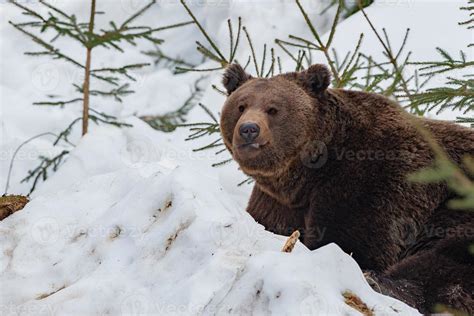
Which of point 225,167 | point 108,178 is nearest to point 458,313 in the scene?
point 108,178

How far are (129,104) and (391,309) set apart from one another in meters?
9.14

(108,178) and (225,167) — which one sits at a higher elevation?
(108,178)

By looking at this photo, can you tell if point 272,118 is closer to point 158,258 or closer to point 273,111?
point 273,111

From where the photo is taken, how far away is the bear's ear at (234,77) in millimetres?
5621

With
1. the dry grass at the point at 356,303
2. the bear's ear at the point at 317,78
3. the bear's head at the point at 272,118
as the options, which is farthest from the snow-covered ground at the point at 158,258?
the bear's ear at the point at 317,78

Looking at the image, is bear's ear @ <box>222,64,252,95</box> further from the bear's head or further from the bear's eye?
the bear's eye

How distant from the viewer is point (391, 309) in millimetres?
3385

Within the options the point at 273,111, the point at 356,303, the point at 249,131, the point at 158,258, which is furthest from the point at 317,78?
the point at 356,303

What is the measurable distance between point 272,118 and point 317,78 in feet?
1.74

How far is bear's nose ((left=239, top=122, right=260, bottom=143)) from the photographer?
493cm

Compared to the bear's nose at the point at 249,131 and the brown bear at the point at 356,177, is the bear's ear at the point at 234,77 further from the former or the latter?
the bear's nose at the point at 249,131

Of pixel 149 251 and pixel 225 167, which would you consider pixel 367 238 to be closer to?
pixel 149 251

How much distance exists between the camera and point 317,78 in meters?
5.42

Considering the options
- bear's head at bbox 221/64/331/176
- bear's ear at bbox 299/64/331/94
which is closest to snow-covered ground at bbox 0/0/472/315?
bear's head at bbox 221/64/331/176
